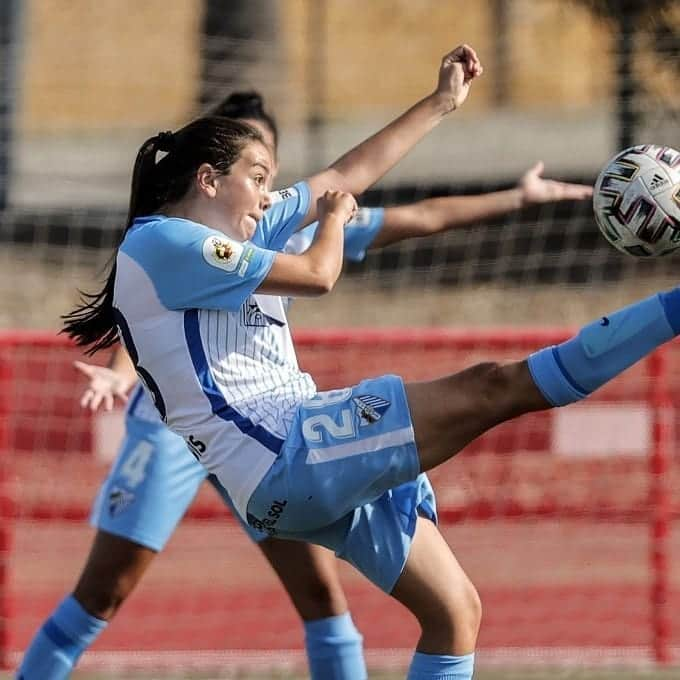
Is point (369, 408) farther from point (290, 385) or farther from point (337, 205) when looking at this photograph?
point (337, 205)

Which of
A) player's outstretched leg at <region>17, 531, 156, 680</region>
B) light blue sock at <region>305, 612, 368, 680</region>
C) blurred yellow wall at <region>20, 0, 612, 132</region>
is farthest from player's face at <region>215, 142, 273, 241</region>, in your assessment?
blurred yellow wall at <region>20, 0, 612, 132</region>

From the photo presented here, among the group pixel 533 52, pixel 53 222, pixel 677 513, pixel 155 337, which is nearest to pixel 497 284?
pixel 53 222

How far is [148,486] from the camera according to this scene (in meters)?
5.00

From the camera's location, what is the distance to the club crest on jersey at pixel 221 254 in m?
3.72

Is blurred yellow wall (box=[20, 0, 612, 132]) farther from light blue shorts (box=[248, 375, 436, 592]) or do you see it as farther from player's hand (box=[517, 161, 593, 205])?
light blue shorts (box=[248, 375, 436, 592])

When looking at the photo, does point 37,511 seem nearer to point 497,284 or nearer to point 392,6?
point 497,284

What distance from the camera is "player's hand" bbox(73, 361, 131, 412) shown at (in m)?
4.68

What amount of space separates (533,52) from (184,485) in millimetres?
12291

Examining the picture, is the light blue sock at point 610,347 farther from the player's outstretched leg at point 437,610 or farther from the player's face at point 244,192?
the player's face at point 244,192

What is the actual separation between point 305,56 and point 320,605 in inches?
401

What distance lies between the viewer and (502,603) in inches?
261

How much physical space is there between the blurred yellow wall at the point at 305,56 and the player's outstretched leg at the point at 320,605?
9379 millimetres

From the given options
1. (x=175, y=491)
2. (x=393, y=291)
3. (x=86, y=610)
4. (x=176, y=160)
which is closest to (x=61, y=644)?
(x=86, y=610)

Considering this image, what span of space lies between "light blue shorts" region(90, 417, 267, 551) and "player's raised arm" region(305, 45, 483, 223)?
42.1 inches
